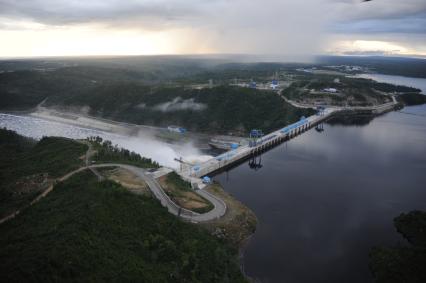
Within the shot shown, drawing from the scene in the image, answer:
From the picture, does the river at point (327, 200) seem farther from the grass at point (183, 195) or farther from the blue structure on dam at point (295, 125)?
the grass at point (183, 195)

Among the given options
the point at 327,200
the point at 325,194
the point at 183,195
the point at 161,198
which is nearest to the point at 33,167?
the point at 161,198

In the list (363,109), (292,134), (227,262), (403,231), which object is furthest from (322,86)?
(227,262)

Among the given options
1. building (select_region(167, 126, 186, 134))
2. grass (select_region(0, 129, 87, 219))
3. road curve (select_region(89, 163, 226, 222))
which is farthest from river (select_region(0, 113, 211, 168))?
grass (select_region(0, 129, 87, 219))

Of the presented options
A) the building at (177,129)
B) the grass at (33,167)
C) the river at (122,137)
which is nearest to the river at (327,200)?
the river at (122,137)

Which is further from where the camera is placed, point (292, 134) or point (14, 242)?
point (292, 134)

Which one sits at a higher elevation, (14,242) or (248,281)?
(14,242)

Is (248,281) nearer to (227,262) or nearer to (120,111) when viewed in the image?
(227,262)

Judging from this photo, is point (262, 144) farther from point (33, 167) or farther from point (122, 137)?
point (33, 167)


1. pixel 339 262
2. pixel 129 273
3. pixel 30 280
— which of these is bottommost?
pixel 339 262
